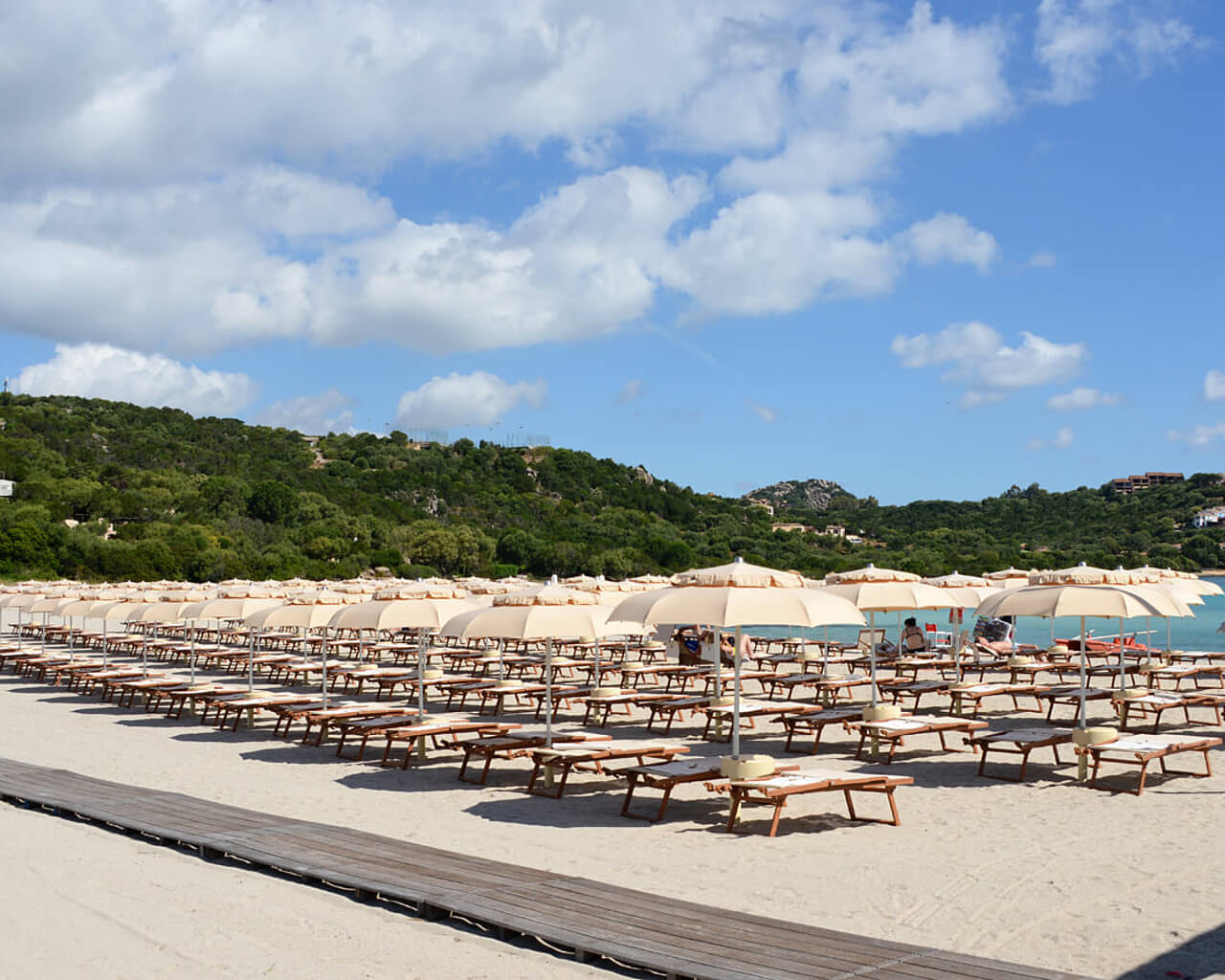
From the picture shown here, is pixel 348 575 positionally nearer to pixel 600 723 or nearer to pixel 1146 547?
pixel 600 723

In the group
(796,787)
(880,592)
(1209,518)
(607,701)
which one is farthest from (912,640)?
(1209,518)

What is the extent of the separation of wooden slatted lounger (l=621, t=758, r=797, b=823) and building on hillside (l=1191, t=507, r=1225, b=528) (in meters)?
78.2

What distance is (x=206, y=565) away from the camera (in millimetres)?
52062

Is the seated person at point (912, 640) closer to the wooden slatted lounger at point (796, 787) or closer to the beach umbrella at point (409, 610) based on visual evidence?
the beach umbrella at point (409, 610)

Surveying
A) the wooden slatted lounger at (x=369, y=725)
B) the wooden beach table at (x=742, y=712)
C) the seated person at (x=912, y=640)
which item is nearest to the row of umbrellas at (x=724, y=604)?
the wooden slatted lounger at (x=369, y=725)

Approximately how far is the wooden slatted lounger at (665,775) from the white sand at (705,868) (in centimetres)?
20

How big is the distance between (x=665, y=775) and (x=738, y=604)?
4.62ft

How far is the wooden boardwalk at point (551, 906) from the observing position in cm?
481

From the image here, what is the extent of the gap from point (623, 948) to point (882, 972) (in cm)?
117

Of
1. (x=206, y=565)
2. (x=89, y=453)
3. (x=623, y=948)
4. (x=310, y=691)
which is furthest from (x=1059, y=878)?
(x=89, y=453)

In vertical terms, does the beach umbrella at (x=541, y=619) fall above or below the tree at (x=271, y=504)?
below

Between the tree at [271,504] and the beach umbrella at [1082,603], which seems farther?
the tree at [271,504]

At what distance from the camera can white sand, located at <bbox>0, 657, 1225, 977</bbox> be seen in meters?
5.37

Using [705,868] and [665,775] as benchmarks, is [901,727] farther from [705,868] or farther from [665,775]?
[705,868]
